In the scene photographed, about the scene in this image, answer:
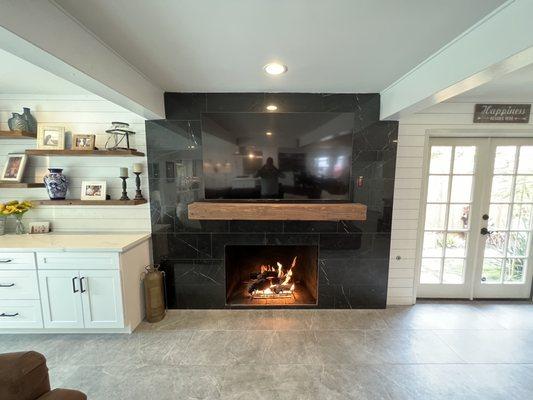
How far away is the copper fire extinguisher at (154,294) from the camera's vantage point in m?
2.27

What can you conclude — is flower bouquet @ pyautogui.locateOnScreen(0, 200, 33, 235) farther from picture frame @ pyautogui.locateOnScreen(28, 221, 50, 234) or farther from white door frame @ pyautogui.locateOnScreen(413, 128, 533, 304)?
white door frame @ pyautogui.locateOnScreen(413, 128, 533, 304)

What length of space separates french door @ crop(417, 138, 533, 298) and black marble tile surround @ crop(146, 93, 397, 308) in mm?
654

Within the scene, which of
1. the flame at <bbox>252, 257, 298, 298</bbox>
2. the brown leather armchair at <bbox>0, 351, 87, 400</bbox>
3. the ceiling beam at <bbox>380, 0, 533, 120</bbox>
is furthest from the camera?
the flame at <bbox>252, 257, 298, 298</bbox>

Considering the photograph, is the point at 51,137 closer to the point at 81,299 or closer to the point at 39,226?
the point at 39,226

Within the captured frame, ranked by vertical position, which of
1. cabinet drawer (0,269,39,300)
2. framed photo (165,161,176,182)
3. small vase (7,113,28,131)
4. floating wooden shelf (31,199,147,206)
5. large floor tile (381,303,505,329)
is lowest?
large floor tile (381,303,505,329)

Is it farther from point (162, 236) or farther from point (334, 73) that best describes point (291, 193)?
point (162, 236)

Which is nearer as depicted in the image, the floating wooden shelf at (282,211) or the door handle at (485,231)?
the floating wooden shelf at (282,211)

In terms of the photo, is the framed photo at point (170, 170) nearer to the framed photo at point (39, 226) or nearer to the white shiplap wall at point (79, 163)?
the white shiplap wall at point (79, 163)

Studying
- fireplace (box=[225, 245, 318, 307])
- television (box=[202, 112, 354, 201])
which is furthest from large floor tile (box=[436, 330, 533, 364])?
television (box=[202, 112, 354, 201])

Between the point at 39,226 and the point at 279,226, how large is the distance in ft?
8.63

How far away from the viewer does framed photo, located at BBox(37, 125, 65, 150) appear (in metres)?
2.26

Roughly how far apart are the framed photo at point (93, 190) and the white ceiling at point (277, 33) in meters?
1.31

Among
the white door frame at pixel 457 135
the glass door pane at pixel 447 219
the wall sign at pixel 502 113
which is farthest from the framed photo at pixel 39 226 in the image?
the wall sign at pixel 502 113

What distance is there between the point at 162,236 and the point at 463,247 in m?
3.58
